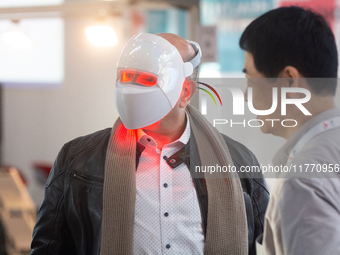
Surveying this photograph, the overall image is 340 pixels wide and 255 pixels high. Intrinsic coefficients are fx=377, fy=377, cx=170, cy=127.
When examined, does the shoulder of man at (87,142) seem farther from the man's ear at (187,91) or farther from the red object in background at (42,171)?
Result: the red object in background at (42,171)

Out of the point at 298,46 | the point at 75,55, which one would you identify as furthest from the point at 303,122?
the point at 75,55

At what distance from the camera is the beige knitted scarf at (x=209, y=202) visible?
0.99 meters

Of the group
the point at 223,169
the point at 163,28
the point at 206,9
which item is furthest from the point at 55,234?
the point at 163,28

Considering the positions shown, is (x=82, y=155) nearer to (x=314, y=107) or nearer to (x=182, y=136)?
(x=182, y=136)

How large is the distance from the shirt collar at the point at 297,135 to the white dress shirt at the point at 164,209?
265mm

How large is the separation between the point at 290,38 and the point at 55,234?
0.80 m

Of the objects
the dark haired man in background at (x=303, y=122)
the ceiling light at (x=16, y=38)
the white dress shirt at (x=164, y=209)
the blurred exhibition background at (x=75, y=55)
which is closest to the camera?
the dark haired man in background at (x=303, y=122)

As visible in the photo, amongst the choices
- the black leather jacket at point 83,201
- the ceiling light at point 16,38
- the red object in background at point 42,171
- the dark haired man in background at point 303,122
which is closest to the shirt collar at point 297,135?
the dark haired man in background at point 303,122

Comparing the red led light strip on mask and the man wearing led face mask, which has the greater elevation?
the red led light strip on mask

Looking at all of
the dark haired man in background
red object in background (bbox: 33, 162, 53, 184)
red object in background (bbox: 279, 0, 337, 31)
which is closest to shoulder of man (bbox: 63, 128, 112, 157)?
the dark haired man in background

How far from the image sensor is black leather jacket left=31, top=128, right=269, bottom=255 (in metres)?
1.03

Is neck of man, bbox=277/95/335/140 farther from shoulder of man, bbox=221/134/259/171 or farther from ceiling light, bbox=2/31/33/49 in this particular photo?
ceiling light, bbox=2/31/33/49

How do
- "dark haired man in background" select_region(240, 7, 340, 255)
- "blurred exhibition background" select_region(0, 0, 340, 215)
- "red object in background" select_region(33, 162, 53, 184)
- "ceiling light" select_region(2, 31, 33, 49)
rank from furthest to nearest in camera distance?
"red object in background" select_region(33, 162, 53, 184)
"ceiling light" select_region(2, 31, 33, 49)
"blurred exhibition background" select_region(0, 0, 340, 215)
"dark haired man in background" select_region(240, 7, 340, 255)

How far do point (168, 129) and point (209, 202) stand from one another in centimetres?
24
